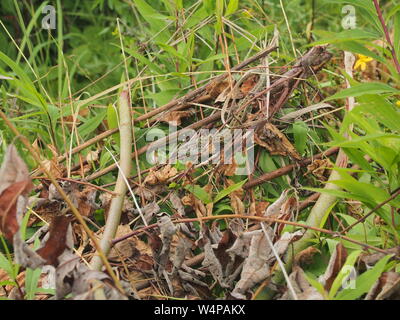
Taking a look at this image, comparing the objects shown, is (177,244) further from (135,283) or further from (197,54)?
(197,54)

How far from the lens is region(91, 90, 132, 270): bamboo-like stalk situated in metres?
1.40

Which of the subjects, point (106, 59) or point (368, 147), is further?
point (106, 59)

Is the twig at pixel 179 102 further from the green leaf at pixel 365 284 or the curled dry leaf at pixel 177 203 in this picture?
the green leaf at pixel 365 284

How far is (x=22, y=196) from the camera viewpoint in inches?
44.7

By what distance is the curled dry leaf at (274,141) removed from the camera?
5.52ft

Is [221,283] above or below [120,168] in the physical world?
below

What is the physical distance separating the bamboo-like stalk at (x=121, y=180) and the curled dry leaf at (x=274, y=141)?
0.35 metres

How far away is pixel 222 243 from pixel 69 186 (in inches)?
18.7

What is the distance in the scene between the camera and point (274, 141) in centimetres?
170

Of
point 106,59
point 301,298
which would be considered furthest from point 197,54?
point 301,298

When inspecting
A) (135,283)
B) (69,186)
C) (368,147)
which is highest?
(368,147)

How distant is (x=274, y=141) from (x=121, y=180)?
435mm

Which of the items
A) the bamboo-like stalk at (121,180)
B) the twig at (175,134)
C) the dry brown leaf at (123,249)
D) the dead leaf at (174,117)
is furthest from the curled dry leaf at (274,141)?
the dry brown leaf at (123,249)

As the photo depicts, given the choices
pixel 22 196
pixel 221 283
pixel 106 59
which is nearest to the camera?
pixel 22 196
